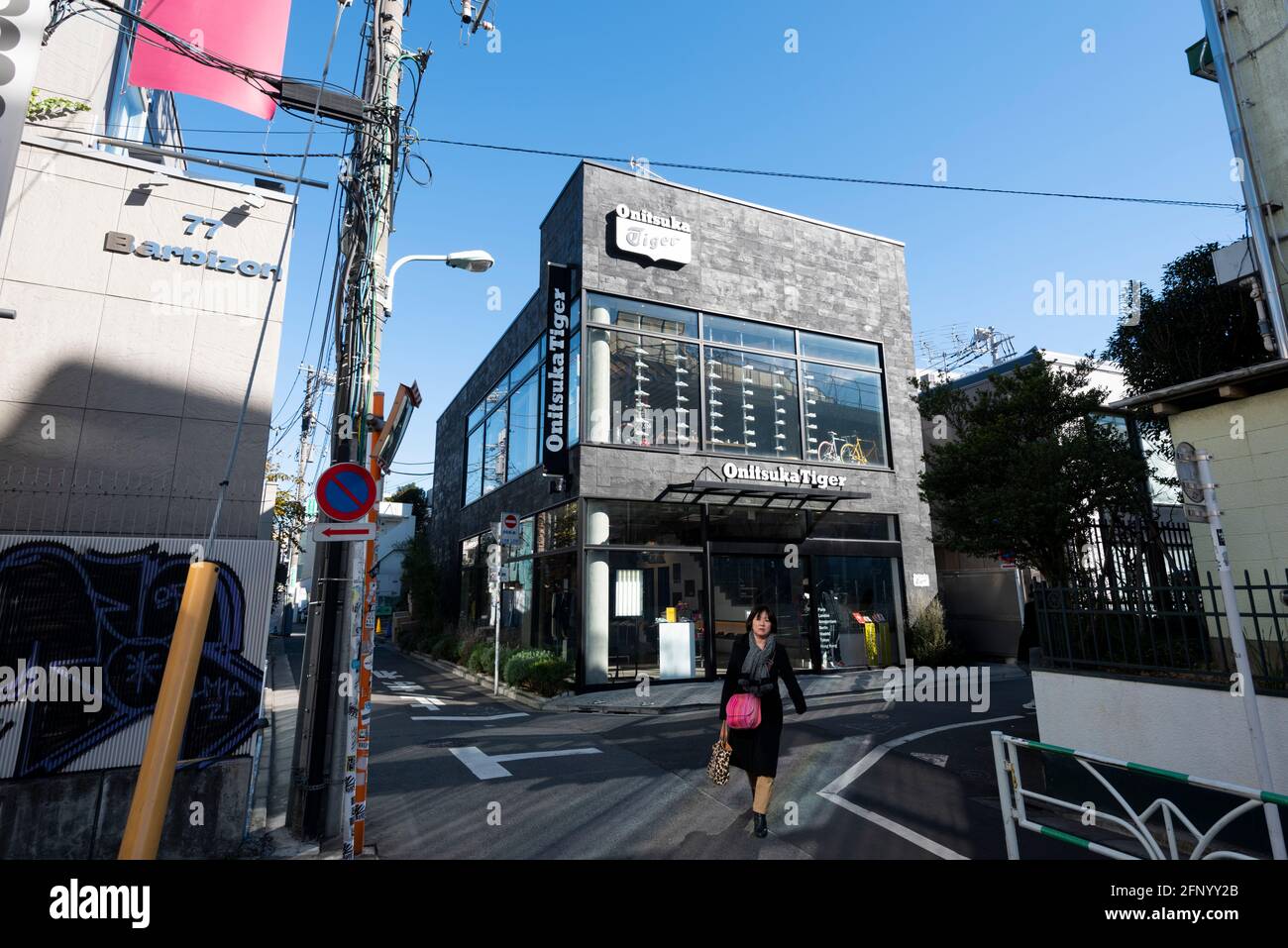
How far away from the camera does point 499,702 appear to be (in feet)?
43.9

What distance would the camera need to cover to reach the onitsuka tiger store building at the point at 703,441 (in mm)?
14719

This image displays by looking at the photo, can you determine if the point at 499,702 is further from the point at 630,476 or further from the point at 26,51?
the point at 26,51

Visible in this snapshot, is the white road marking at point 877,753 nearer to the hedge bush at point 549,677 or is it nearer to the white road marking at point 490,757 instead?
the white road marking at point 490,757

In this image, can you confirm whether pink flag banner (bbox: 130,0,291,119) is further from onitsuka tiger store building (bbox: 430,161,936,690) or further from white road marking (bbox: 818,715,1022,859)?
white road marking (bbox: 818,715,1022,859)

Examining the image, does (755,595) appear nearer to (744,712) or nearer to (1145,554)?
(1145,554)

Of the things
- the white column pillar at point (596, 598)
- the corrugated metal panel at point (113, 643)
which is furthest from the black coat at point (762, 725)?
the white column pillar at point (596, 598)

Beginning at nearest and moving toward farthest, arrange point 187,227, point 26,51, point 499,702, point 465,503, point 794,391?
1. point 26,51
2. point 187,227
3. point 499,702
4. point 794,391
5. point 465,503

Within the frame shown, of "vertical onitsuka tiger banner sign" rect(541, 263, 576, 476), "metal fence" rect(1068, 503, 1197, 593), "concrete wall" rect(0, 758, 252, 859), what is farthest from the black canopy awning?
"concrete wall" rect(0, 758, 252, 859)

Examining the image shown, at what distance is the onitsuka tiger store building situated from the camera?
1472cm

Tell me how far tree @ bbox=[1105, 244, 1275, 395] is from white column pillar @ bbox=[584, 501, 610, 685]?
1166 centimetres

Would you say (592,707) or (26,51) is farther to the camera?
(592,707)

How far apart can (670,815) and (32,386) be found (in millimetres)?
7503

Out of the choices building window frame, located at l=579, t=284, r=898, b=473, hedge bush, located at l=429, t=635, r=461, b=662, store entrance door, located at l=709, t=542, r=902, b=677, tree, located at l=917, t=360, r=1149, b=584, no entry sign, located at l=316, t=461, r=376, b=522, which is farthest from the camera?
hedge bush, located at l=429, t=635, r=461, b=662

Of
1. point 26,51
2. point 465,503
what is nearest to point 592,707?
point 26,51
